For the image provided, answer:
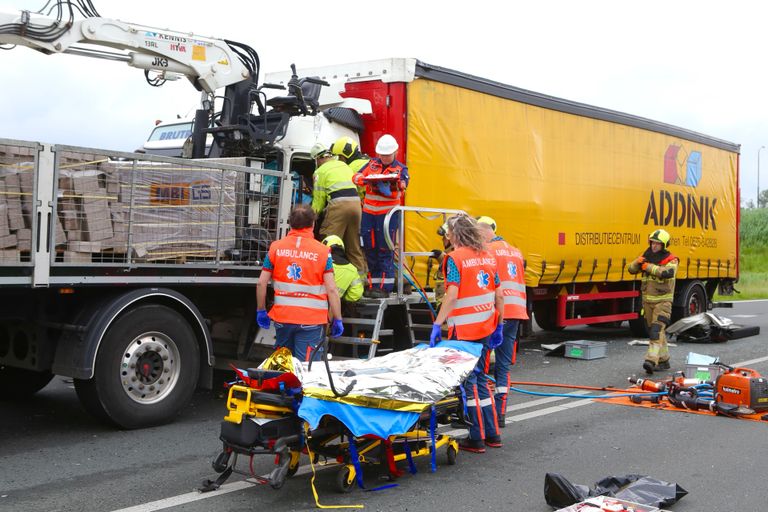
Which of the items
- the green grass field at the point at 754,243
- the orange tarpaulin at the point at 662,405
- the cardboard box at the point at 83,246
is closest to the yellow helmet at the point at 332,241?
the cardboard box at the point at 83,246

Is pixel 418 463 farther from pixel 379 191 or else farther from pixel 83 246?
pixel 379 191

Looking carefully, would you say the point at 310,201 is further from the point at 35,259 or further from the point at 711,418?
the point at 711,418

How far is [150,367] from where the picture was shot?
7.02 metres

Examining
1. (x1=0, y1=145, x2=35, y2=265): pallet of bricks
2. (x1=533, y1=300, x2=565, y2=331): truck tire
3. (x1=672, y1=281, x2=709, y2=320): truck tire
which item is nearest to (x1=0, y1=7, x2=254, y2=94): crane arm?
(x1=0, y1=145, x2=35, y2=265): pallet of bricks

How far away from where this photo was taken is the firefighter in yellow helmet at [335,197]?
27.5 feet

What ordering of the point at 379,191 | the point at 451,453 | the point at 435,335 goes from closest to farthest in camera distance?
1. the point at 451,453
2. the point at 435,335
3. the point at 379,191

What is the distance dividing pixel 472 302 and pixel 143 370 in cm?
289

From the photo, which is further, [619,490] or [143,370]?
[143,370]

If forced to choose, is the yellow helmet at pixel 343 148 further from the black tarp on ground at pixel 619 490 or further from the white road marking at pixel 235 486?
the black tarp on ground at pixel 619 490

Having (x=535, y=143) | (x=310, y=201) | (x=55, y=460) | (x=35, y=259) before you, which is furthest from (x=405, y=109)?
(x=55, y=460)

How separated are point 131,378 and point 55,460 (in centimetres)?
95

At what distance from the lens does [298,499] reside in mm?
5176

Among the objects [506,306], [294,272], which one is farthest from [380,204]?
[294,272]

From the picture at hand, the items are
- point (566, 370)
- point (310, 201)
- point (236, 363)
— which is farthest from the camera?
point (566, 370)
